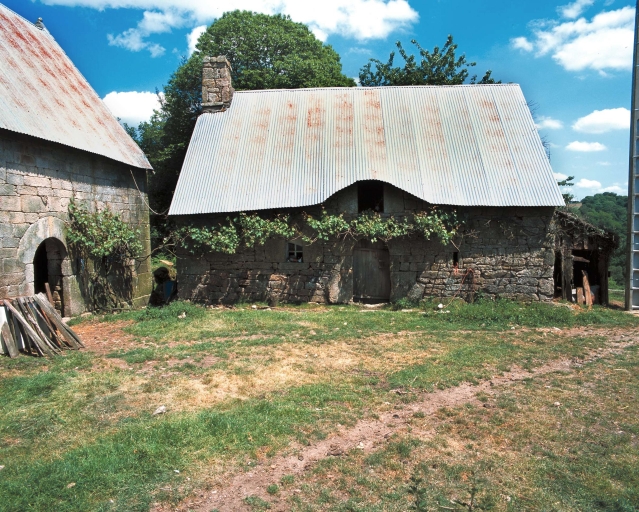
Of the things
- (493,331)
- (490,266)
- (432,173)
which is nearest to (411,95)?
(432,173)

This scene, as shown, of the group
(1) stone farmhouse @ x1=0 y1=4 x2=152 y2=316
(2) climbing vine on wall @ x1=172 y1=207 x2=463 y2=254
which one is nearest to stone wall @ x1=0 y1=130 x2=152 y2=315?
(1) stone farmhouse @ x1=0 y1=4 x2=152 y2=316

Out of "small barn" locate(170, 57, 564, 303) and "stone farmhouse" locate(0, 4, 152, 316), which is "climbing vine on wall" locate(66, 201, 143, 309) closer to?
"stone farmhouse" locate(0, 4, 152, 316)

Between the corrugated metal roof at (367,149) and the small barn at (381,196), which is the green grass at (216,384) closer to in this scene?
the small barn at (381,196)

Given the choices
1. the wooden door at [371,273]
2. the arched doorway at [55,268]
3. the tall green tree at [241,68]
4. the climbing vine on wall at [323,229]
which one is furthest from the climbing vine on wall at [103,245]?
the tall green tree at [241,68]

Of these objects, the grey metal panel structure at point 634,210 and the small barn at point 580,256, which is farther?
the grey metal panel structure at point 634,210

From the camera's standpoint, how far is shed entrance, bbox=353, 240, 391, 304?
42.0 feet

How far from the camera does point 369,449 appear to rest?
495cm

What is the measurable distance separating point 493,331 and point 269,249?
5.90 m

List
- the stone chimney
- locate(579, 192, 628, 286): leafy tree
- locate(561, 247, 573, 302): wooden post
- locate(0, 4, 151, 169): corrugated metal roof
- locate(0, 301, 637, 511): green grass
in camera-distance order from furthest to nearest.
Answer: locate(579, 192, 628, 286): leafy tree < the stone chimney < locate(561, 247, 573, 302): wooden post < locate(0, 4, 151, 169): corrugated metal roof < locate(0, 301, 637, 511): green grass

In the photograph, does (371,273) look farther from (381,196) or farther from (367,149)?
(367,149)

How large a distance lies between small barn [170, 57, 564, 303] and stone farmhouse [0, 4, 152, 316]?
1564mm

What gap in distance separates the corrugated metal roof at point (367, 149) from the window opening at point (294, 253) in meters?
1.27

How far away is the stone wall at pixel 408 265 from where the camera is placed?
1203cm

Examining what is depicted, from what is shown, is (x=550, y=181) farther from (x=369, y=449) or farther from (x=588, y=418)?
(x=369, y=449)
